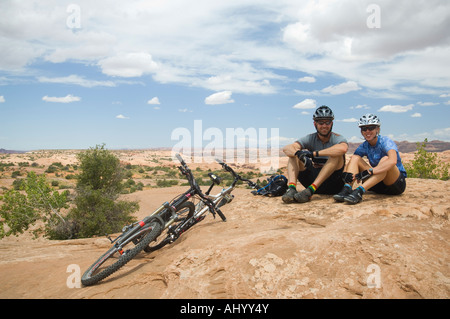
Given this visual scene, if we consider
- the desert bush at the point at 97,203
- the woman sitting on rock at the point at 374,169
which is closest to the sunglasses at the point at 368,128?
the woman sitting on rock at the point at 374,169

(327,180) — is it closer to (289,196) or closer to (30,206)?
(289,196)

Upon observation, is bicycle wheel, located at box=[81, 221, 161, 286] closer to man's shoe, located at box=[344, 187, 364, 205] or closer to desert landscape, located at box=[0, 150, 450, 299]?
desert landscape, located at box=[0, 150, 450, 299]

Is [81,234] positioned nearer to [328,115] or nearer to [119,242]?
[119,242]

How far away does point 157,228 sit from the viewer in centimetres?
454

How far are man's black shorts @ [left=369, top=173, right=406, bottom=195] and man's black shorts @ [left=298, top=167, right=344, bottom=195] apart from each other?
651 millimetres

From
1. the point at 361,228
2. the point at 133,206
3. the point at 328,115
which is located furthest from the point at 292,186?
the point at 133,206

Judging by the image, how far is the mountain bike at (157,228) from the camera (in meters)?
4.10

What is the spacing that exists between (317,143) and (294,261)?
10.5 feet

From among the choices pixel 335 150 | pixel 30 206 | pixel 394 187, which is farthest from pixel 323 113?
pixel 30 206
